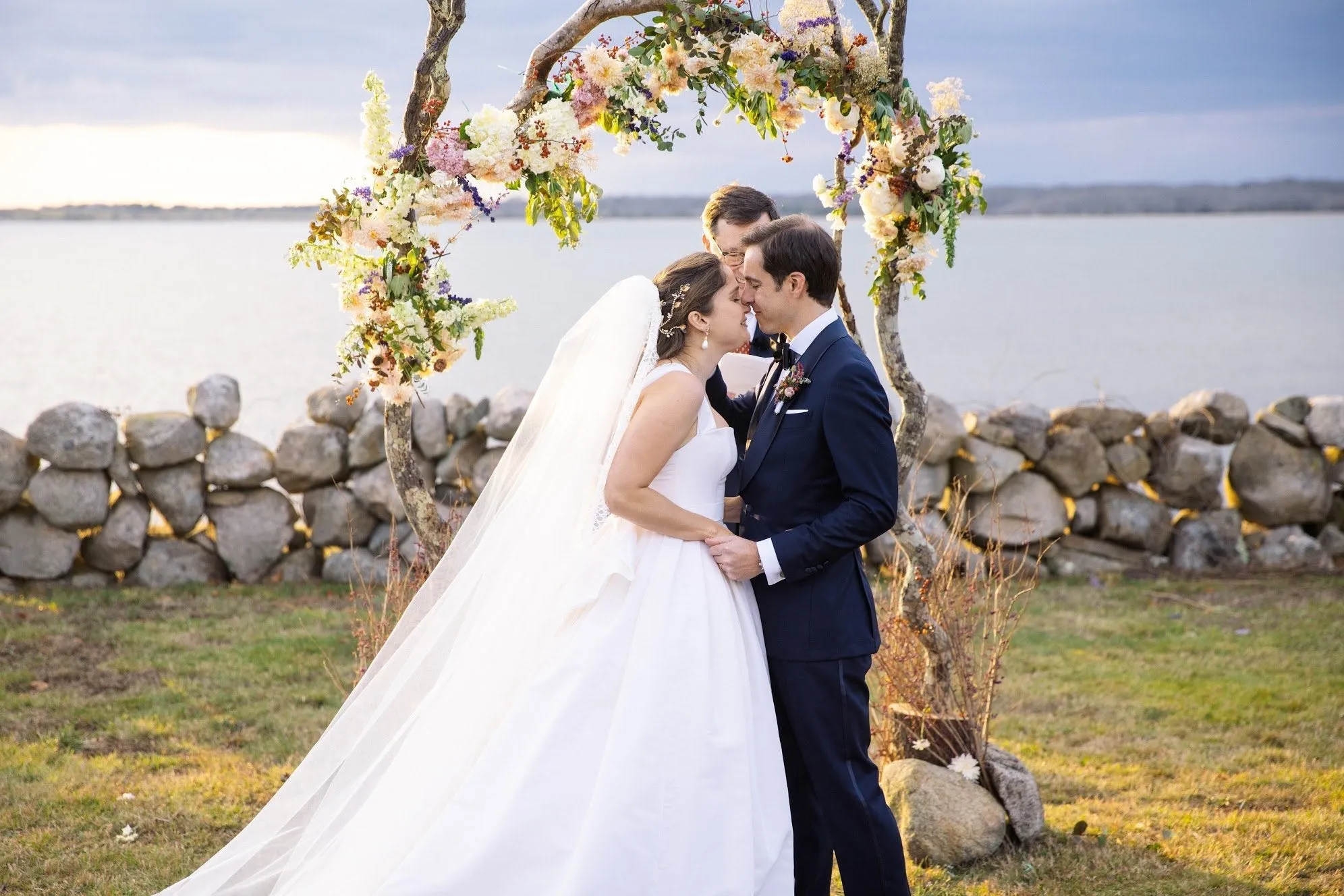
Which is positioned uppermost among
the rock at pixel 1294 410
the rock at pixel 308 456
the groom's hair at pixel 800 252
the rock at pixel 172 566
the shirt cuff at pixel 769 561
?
the groom's hair at pixel 800 252

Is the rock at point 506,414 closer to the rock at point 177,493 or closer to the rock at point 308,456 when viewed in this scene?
the rock at point 308,456

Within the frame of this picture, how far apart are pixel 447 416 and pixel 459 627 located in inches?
196

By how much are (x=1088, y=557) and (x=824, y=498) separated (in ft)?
20.1

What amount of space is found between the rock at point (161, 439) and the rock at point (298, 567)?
3.30 feet

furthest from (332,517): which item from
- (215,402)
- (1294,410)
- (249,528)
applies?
(1294,410)

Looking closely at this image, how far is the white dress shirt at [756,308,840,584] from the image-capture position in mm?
3268

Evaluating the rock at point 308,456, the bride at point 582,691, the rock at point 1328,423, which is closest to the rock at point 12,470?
the rock at point 308,456

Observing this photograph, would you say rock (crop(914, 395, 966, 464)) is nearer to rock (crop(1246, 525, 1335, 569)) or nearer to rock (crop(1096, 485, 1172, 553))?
rock (crop(1096, 485, 1172, 553))

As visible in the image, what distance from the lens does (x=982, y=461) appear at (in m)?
8.41

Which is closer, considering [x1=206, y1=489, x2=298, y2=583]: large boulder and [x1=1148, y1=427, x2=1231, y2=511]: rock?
[x1=206, y1=489, x2=298, y2=583]: large boulder

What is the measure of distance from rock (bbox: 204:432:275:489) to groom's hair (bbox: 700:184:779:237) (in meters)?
4.94

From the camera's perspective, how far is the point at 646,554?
10.9 ft

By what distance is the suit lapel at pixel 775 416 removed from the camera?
339 centimetres

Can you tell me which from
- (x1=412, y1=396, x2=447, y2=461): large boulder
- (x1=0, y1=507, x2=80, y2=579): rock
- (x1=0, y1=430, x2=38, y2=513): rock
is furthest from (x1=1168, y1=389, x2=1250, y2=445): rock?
(x1=0, y1=430, x2=38, y2=513): rock
